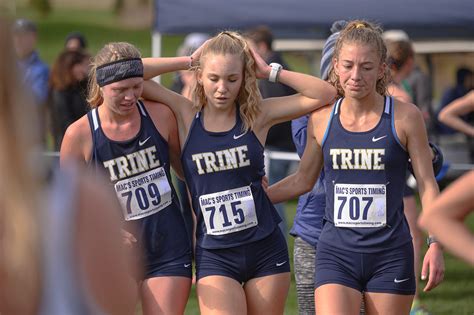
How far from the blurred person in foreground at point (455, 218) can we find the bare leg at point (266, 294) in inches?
81.8

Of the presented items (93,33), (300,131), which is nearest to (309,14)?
(300,131)

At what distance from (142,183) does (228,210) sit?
45 cm

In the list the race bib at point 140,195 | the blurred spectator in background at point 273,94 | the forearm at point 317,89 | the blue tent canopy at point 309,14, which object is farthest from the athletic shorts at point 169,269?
the blue tent canopy at point 309,14

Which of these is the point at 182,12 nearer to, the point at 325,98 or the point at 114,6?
the point at 325,98

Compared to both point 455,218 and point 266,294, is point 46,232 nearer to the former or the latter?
point 455,218

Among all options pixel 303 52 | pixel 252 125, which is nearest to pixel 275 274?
pixel 252 125

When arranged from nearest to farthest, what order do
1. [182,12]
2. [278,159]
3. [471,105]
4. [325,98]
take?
[325,98]
[471,105]
[278,159]
[182,12]

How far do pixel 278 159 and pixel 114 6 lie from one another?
4420 cm

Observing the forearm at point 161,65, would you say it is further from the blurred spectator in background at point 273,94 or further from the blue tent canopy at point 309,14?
the blue tent canopy at point 309,14

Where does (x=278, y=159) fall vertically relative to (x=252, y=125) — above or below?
below

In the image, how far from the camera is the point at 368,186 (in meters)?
5.18

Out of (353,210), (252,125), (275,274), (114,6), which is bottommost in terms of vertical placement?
(114,6)

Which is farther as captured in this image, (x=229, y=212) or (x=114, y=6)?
(x=114, y=6)

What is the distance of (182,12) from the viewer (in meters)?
12.8
